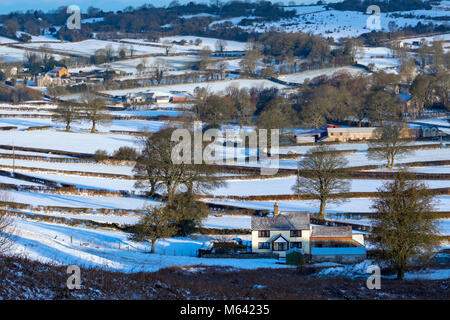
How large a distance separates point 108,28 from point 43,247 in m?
162

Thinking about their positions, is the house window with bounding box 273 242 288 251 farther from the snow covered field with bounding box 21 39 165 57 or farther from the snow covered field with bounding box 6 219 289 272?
the snow covered field with bounding box 21 39 165 57

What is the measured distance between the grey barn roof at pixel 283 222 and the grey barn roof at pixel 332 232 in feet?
1.84

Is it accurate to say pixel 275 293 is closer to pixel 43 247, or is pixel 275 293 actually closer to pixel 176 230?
pixel 43 247

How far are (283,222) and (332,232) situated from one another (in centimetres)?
236

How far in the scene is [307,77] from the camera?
326 feet

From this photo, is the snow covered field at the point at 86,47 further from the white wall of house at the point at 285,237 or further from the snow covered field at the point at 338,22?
the white wall of house at the point at 285,237

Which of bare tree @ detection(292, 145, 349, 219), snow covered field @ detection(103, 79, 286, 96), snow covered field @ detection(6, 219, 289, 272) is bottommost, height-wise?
snow covered field @ detection(6, 219, 289, 272)

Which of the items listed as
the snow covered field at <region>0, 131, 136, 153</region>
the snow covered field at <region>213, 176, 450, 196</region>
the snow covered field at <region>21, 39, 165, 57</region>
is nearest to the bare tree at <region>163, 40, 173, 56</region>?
the snow covered field at <region>21, 39, 165, 57</region>

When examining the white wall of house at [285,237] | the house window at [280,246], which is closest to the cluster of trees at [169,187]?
the white wall of house at [285,237]

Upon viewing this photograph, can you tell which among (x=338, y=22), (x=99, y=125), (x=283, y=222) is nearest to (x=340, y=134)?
(x=99, y=125)

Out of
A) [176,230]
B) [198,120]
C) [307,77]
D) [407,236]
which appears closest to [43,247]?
[176,230]

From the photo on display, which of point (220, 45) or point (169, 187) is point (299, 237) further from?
point (220, 45)

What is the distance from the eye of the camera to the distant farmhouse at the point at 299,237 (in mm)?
27984

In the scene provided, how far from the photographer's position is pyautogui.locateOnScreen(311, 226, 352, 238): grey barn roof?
28.1 metres
